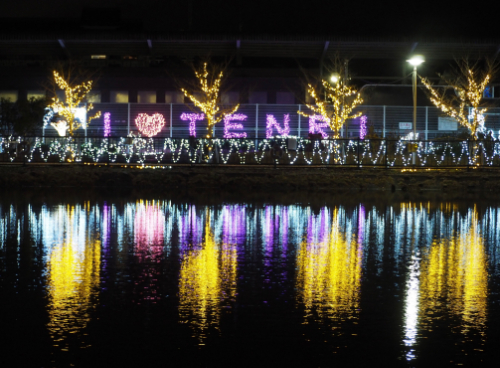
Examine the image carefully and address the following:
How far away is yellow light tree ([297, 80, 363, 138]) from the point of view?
40188 mm

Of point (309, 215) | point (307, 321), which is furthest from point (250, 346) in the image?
point (309, 215)

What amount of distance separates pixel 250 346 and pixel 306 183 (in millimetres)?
19473

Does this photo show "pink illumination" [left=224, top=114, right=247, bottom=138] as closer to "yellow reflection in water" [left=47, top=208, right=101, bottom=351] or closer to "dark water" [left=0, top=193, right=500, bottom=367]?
"dark water" [left=0, top=193, right=500, bottom=367]

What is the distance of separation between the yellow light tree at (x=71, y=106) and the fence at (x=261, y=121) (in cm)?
77

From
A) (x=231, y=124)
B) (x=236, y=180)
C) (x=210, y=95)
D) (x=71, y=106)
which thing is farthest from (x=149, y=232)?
(x=231, y=124)

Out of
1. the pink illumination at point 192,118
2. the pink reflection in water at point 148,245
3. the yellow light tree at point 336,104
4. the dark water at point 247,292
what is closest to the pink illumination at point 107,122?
the pink illumination at point 192,118

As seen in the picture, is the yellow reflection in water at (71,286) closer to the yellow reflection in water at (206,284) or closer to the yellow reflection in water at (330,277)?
the yellow reflection in water at (206,284)

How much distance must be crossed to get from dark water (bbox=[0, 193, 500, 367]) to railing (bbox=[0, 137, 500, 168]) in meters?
14.1

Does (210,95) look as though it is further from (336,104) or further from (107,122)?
(336,104)

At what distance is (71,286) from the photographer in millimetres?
8109

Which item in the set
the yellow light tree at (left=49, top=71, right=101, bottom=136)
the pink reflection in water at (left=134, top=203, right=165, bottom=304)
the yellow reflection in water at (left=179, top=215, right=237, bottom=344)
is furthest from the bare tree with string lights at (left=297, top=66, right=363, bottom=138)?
the yellow reflection in water at (left=179, top=215, right=237, bottom=344)

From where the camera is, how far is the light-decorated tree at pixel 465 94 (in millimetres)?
39281

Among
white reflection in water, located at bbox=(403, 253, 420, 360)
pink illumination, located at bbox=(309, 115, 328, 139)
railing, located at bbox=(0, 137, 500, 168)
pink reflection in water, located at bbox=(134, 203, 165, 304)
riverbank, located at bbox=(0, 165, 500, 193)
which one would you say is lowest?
white reflection in water, located at bbox=(403, 253, 420, 360)

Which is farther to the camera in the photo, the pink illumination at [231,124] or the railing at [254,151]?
the pink illumination at [231,124]
